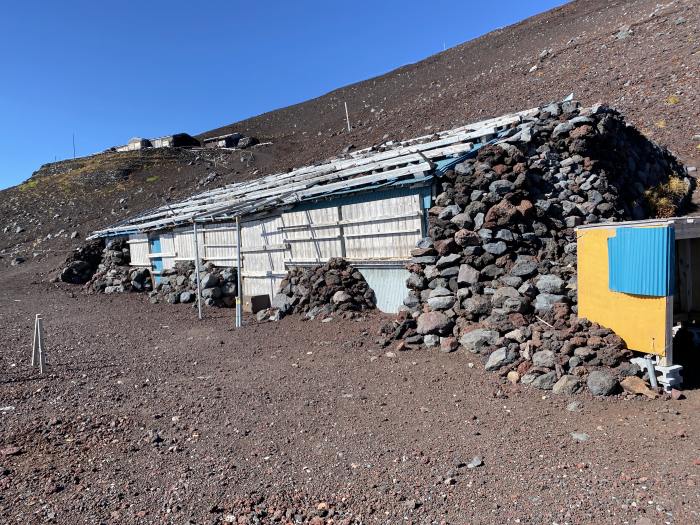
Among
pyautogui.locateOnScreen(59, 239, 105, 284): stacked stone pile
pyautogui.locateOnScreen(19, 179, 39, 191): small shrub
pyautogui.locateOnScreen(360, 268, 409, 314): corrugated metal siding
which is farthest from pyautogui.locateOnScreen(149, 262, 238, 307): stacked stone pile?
pyautogui.locateOnScreen(19, 179, 39, 191): small shrub

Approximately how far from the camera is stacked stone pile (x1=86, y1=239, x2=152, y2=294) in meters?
20.3

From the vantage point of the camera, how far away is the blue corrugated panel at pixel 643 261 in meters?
6.12

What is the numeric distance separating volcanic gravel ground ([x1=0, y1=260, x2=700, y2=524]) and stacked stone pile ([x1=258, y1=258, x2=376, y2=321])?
8.00ft

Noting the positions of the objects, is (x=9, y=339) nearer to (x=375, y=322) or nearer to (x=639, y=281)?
(x=375, y=322)

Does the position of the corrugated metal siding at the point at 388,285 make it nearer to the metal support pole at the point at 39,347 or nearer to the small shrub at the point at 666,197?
the small shrub at the point at 666,197

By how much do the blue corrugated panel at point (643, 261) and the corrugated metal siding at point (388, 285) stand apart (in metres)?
4.91

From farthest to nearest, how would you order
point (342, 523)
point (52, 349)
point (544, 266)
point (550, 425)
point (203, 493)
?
point (52, 349), point (544, 266), point (550, 425), point (203, 493), point (342, 523)

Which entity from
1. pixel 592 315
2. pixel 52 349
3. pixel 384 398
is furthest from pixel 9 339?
pixel 592 315

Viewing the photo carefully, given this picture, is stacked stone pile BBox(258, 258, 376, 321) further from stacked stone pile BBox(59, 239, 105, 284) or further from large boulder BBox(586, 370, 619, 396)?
stacked stone pile BBox(59, 239, 105, 284)

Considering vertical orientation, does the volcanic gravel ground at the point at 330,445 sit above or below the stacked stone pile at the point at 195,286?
below

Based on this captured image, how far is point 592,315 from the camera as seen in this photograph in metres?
7.21

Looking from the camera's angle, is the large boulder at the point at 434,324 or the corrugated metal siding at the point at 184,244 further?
the corrugated metal siding at the point at 184,244

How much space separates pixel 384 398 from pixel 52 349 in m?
7.54

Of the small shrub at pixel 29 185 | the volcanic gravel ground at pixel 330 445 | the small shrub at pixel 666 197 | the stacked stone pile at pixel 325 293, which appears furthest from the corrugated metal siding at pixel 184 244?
the small shrub at pixel 29 185
